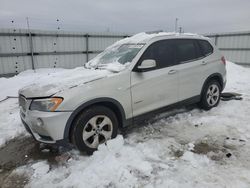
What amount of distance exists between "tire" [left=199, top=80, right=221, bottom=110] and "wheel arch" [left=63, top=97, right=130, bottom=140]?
2.31 m

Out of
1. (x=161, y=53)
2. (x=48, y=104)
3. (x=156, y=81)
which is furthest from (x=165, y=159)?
(x=161, y=53)

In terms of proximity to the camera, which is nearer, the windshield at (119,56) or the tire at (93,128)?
the tire at (93,128)

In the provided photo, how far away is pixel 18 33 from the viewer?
916 cm

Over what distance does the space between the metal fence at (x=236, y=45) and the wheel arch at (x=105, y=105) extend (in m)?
12.2

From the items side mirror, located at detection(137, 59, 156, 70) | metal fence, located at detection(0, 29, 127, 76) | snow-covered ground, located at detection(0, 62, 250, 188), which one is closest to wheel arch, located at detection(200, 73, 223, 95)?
snow-covered ground, located at detection(0, 62, 250, 188)

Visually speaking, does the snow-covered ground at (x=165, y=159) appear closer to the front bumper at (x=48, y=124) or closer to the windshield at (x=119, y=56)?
the front bumper at (x=48, y=124)

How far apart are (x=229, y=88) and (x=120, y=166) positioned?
5.81 metres

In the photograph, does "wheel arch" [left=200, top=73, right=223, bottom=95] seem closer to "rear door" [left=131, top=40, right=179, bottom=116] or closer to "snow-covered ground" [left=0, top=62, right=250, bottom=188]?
"snow-covered ground" [left=0, top=62, right=250, bottom=188]

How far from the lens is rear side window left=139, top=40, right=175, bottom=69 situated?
3.72 meters

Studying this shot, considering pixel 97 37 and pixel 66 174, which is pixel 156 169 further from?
pixel 97 37

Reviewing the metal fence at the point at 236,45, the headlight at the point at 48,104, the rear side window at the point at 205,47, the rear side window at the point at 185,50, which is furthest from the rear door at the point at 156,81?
the metal fence at the point at 236,45

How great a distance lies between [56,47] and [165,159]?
30.5 ft

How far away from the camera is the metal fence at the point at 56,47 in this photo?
9.06 m

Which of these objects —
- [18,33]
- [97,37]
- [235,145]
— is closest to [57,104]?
[235,145]
